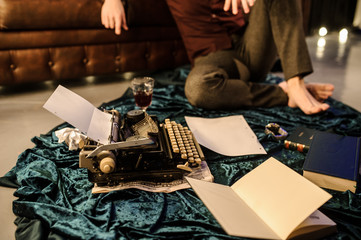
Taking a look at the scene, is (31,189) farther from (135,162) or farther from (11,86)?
(11,86)

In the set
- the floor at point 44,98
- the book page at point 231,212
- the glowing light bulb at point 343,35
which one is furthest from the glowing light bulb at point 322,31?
the book page at point 231,212

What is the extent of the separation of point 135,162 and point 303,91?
3.29 ft

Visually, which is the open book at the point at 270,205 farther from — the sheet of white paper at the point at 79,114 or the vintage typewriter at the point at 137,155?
the sheet of white paper at the point at 79,114

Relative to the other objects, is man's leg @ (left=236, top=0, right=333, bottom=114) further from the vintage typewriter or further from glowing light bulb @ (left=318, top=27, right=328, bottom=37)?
glowing light bulb @ (left=318, top=27, right=328, bottom=37)

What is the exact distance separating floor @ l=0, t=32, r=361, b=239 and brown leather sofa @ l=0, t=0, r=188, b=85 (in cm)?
11

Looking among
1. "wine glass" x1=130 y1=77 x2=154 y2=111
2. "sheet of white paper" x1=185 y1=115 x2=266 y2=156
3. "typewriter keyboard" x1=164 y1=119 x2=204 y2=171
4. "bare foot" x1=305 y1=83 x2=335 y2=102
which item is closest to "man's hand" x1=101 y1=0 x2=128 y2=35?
"wine glass" x1=130 y1=77 x2=154 y2=111

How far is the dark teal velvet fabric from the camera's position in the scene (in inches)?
32.0

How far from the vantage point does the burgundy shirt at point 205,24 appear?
5.29 ft

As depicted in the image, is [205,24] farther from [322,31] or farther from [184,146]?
[322,31]

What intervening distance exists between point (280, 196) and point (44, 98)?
1518 millimetres

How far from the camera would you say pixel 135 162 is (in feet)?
2.94

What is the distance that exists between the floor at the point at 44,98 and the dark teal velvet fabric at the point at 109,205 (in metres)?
0.06

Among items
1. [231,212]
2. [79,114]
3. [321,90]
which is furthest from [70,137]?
[321,90]

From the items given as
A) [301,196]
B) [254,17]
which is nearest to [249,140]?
[301,196]
